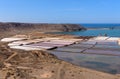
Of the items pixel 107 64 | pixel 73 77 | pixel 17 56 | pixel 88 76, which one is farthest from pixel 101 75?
pixel 17 56

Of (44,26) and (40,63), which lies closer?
(40,63)

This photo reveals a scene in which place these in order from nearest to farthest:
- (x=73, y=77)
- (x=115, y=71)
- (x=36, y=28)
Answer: (x=73, y=77) < (x=115, y=71) < (x=36, y=28)

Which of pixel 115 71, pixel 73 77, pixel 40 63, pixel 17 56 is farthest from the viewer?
pixel 17 56

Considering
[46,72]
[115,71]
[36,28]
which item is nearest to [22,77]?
[46,72]

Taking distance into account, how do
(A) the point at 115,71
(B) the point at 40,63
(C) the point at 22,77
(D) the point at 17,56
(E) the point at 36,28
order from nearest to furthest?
1. (C) the point at 22,77
2. (A) the point at 115,71
3. (B) the point at 40,63
4. (D) the point at 17,56
5. (E) the point at 36,28

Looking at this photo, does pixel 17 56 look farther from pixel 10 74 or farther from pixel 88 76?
pixel 88 76

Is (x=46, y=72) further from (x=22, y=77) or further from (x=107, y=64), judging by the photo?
(x=107, y=64)

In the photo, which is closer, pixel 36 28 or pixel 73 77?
pixel 73 77

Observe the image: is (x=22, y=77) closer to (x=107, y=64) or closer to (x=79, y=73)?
(x=79, y=73)

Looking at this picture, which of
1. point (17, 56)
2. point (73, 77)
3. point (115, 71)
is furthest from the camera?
point (17, 56)
